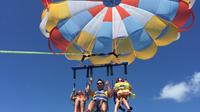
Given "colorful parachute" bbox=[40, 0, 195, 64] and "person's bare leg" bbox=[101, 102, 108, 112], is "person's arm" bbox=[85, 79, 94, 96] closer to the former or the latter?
"person's bare leg" bbox=[101, 102, 108, 112]

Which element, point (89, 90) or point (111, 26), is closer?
point (89, 90)

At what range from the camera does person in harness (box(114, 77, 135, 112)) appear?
12.0 meters

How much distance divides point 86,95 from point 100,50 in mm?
2173

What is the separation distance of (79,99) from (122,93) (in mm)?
1350

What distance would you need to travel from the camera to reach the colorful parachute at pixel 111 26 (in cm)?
1348

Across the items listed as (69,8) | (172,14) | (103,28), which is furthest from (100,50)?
(172,14)

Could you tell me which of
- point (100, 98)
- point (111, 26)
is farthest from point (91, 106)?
point (111, 26)

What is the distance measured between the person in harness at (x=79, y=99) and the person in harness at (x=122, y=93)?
98 cm

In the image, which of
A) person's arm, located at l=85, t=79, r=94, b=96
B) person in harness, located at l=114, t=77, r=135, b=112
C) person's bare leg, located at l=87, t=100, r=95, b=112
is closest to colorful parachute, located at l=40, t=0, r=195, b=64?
person's arm, located at l=85, t=79, r=94, b=96

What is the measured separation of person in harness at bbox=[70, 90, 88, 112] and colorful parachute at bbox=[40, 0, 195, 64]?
167 centimetres

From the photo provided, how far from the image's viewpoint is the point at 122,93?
39.4 ft

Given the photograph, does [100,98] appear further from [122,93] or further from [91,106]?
[122,93]

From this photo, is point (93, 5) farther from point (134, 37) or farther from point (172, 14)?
point (172, 14)

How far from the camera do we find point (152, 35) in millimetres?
13656
